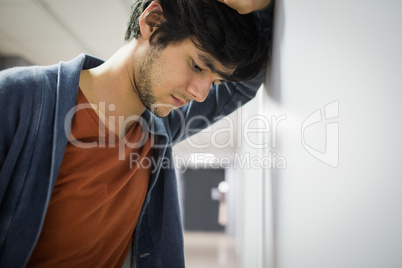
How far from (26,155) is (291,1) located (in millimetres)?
733

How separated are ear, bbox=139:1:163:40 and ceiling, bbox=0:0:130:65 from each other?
1498 mm

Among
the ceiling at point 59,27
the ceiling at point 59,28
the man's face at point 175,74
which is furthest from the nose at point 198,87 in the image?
the ceiling at point 59,27

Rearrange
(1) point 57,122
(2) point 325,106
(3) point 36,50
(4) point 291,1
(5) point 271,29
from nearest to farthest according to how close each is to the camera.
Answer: (2) point 325,106, (4) point 291,1, (1) point 57,122, (5) point 271,29, (3) point 36,50

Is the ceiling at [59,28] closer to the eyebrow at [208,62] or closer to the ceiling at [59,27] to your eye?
the ceiling at [59,27]

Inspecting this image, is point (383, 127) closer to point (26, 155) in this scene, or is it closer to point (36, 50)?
point (26, 155)

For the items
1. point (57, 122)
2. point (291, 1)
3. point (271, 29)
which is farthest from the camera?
point (271, 29)

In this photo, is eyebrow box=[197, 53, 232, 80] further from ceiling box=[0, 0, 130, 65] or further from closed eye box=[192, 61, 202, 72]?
ceiling box=[0, 0, 130, 65]

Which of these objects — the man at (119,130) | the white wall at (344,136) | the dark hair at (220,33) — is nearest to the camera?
the white wall at (344,136)

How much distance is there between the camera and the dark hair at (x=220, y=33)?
90 cm

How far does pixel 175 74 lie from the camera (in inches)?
38.1

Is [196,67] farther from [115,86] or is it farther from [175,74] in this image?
[115,86]

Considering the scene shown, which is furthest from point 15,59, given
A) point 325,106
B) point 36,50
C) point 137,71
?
point 325,106

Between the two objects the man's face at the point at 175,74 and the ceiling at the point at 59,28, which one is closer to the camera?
the man's face at the point at 175,74

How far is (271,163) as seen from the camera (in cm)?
90
